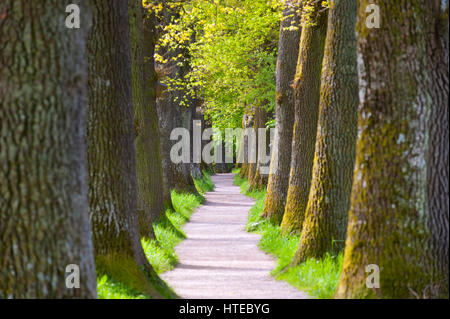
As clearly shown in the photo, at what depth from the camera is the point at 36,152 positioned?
16.5 feet

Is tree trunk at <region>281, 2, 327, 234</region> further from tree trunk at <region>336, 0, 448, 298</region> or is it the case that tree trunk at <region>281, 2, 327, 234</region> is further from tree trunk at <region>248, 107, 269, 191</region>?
tree trunk at <region>248, 107, 269, 191</region>

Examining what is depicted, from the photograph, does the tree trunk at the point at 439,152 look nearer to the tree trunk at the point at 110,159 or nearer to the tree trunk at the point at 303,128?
the tree trunk at the point at 110,159

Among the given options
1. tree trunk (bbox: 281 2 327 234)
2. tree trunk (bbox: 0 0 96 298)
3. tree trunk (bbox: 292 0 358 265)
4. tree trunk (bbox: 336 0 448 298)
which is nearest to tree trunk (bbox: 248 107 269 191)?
tree trunk (bbox: 281 2 327 234)

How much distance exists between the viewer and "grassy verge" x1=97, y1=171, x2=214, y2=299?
793 cm

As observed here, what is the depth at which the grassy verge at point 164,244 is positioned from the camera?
793 centimetres

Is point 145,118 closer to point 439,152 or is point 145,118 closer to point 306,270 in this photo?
point 306,270

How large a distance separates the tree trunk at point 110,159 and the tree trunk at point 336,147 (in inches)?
125

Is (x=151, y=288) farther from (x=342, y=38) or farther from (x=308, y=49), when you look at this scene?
(x=308, y=49)

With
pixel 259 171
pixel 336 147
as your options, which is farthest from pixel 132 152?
pixel 259 171

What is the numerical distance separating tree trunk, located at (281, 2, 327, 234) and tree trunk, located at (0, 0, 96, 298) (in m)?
9.44

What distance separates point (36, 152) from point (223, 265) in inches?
304

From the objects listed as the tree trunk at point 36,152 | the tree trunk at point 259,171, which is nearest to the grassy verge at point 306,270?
the tree trunk at point 36,152

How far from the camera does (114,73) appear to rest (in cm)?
878
